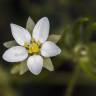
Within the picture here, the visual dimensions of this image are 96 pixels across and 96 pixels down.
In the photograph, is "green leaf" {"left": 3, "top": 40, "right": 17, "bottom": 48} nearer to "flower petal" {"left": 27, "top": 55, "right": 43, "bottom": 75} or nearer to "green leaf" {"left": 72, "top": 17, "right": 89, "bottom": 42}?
"flower petal" {"left": 27, "top": 55, "right": 43, "bottom": 75}

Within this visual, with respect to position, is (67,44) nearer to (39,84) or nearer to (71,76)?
(71,76)

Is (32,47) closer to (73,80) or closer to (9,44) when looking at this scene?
(9,44)

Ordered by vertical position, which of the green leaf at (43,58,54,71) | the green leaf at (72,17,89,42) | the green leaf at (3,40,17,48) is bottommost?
the green leaf at (72,17,89,42)

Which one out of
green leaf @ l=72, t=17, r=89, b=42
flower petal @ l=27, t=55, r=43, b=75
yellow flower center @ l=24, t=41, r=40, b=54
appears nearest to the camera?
flower petal @ l=27, t=55, r=43, b=75

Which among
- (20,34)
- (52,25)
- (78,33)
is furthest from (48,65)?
(52,25)

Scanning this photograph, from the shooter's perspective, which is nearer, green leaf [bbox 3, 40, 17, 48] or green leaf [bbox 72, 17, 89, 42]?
green leaf [bbox 3, 40, 17, 48]

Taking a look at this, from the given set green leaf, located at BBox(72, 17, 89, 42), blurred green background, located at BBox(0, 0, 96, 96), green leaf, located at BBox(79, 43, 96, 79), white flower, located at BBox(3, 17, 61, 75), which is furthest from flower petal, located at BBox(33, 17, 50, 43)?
blurred green background, located at BBox(0, 0, 96, 96)
